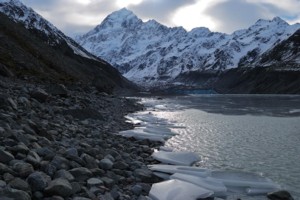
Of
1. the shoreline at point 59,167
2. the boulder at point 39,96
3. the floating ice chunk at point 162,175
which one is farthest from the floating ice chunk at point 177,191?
the boulder at point 39,96

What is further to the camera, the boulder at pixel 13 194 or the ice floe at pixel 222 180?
the ice floe at pixel 222 180

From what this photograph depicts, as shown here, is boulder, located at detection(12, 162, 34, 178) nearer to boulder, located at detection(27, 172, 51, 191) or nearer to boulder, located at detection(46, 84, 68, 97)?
boulder, located at detection(27, 172, 51, 191)

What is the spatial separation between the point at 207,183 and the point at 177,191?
2206 millimetres

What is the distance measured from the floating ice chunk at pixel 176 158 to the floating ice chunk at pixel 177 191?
483cm

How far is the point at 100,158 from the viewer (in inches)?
637

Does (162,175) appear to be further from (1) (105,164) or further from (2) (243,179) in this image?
(2) (243,179)

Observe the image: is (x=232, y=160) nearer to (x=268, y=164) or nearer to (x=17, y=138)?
(x=268, y=164)

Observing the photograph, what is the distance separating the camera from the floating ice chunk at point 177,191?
12926 millimetres

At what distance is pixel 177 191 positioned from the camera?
13414 mm

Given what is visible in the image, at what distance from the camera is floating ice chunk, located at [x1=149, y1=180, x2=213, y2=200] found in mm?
12926

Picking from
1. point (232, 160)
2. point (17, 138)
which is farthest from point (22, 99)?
point (232, 160)

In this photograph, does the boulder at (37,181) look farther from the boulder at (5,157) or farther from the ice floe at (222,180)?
the ice floe at (222,180)

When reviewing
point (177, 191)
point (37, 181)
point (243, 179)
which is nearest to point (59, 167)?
point (37, 181)

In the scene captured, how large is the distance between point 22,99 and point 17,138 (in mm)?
11041
